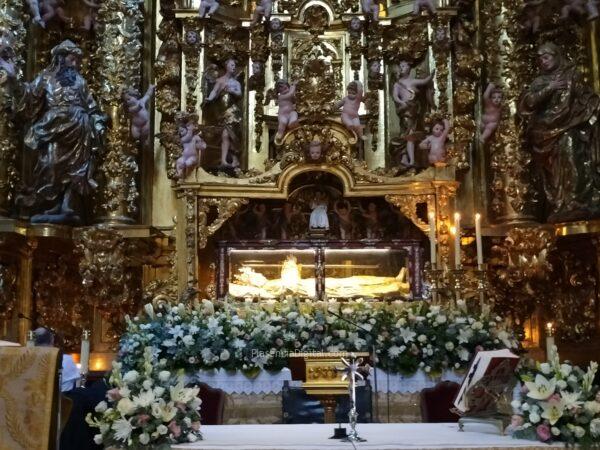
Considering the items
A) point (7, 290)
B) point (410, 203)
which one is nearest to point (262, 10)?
point (410, 203)

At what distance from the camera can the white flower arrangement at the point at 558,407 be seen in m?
3.60

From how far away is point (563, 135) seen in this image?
11352 mm

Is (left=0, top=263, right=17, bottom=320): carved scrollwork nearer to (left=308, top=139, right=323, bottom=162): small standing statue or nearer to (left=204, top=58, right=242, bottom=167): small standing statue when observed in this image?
(left=204, top=58, right=242, bottom=167): small standing statue

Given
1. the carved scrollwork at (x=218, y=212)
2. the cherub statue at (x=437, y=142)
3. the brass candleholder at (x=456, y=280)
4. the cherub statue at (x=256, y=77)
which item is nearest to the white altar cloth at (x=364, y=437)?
the brass candleholder at (x=456, y=280)

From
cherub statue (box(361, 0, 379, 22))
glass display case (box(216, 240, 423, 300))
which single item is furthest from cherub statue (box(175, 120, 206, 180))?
cherub statue (box(361, 0, 379, 22))

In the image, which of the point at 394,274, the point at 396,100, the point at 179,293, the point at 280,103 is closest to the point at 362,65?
the point at 396,100

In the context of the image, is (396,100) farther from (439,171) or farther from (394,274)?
(394,274)

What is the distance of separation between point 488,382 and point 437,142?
24.0ft

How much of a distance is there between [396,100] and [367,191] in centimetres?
194

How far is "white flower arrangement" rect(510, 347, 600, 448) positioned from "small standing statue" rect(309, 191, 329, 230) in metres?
7.71

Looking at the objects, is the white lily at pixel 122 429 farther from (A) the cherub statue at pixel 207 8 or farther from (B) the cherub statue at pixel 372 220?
(A) the cherub statue at pixel 207 8

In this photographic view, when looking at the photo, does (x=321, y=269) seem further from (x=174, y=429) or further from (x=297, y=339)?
(x=174, y=429)

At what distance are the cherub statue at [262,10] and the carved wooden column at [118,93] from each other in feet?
6.26

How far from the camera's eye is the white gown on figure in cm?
1155
